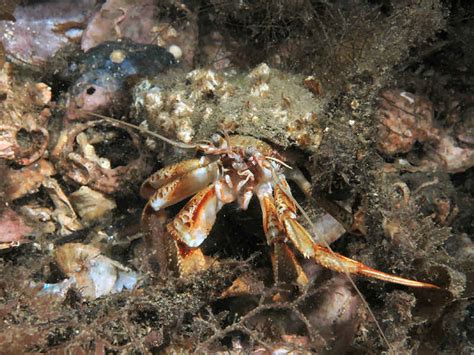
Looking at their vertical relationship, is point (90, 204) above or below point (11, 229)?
below

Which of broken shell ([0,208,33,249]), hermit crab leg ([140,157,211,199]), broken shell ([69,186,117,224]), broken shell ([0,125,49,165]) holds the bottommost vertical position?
broken shell ([69,186,117,224])

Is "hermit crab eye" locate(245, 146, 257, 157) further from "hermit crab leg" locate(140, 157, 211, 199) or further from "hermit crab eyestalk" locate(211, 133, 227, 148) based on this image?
"hermit crab leg" locate(140, 157, 211, 199)

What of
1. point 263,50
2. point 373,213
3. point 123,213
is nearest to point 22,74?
point 123,213

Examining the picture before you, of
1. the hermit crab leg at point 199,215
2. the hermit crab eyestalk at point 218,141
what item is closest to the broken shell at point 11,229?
the hermit crab leg at point 199,215

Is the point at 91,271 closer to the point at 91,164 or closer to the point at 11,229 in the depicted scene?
the point at 11,229

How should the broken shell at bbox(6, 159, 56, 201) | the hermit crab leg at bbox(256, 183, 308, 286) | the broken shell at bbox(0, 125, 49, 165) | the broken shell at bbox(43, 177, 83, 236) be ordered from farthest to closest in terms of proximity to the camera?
the broken shell at bbox(43, 177, 83, 236), the broken shell at bbox(6, 159, 56, 201), the broken shell at bbox(0, 125, 49, 165), the hermit crab leg at bbox(256, 183, 308, 286)

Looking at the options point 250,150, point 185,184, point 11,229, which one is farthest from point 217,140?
point 11,229

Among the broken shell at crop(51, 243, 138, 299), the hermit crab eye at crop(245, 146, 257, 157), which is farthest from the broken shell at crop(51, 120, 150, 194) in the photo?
the hermit crab eye at crop(245, 146, 257, 157)
